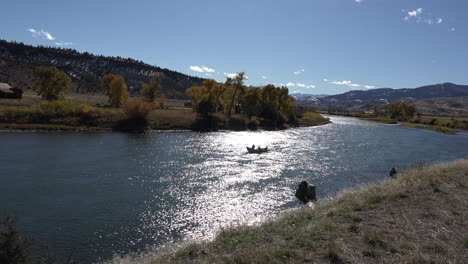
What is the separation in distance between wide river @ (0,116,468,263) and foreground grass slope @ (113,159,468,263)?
534 centimetres

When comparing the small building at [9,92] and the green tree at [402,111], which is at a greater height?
the small building at [9,92]

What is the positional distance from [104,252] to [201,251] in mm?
7391

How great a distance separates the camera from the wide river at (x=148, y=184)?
1906 centimetres

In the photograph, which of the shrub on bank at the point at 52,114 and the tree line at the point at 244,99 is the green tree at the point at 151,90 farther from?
the shrub on bank at the point at 52,114

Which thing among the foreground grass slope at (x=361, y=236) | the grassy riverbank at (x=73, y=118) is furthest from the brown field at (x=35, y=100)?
the foreground grass slope at (x=361, y=236)

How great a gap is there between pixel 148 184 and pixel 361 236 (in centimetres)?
2297

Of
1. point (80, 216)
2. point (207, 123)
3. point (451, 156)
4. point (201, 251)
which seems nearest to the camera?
point (201, 251)

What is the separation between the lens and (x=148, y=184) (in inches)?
1186

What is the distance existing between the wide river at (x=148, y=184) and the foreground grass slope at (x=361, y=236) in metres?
5.34

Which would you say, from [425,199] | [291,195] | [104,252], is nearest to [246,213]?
[291,195]

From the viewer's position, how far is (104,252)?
1645cm

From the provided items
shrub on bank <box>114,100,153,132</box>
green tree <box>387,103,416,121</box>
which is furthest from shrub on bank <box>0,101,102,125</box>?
green tree <box>387,103,416,121</box>

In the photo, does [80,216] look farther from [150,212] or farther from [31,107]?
[31,107]

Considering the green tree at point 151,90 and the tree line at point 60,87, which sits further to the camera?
the green tree at point 151,90
